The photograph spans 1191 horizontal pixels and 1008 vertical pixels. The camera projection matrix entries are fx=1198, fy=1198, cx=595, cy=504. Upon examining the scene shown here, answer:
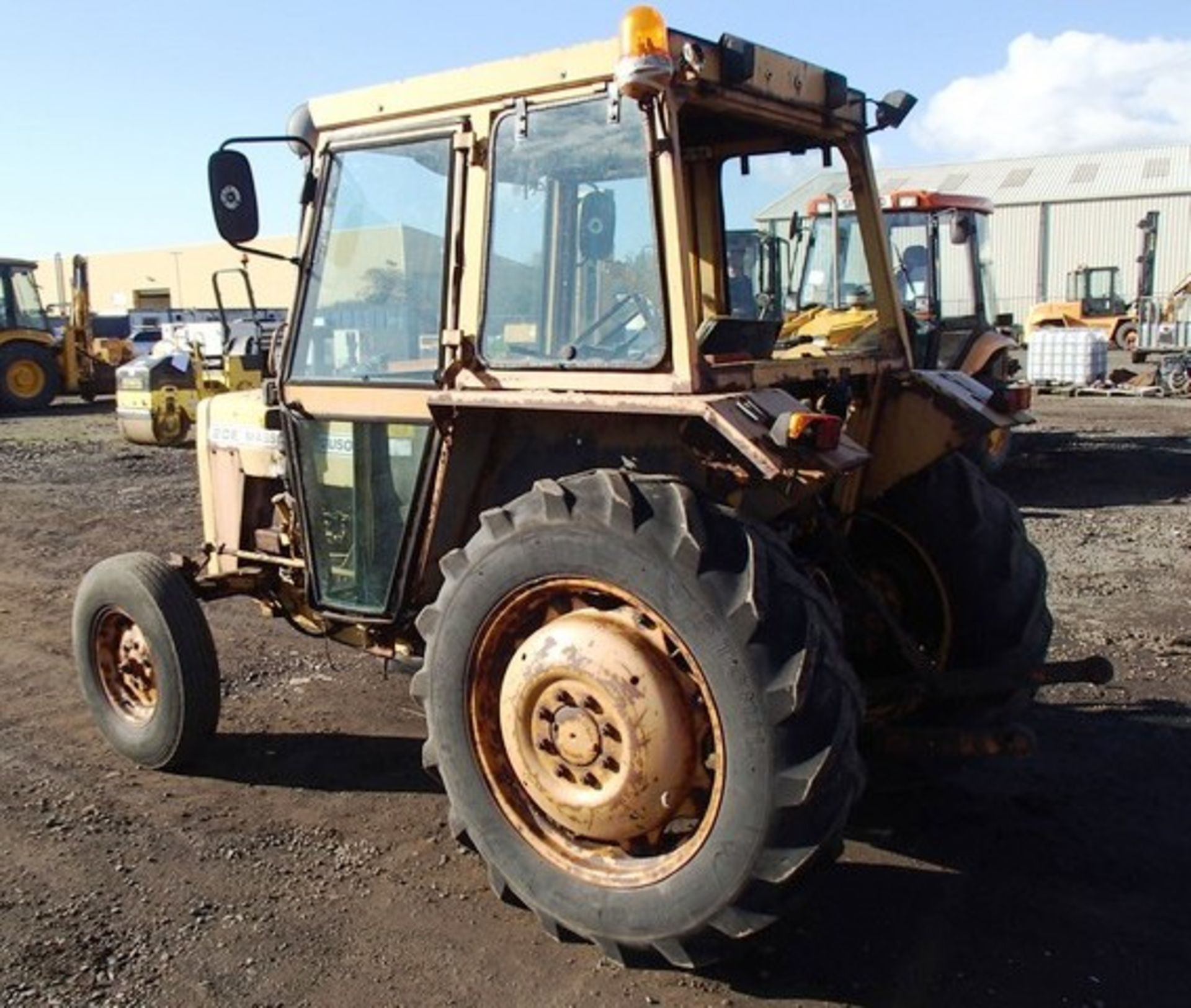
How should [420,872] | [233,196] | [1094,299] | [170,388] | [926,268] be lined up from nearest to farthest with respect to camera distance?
[420,872], [233,196], [926,268], [170,388], [1094,299]

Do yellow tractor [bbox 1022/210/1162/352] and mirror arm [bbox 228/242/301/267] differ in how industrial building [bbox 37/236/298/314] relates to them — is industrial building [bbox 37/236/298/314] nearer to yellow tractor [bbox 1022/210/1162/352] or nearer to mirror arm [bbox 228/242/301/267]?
yellow tractor [bbox 1022/210/1162/352]

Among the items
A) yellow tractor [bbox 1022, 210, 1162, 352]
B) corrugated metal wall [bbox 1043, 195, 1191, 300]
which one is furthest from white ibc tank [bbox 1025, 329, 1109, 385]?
corrugated metal wall [bbox 1043, 195, 1191, 300]

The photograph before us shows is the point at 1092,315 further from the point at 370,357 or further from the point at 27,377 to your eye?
the point at 370,357

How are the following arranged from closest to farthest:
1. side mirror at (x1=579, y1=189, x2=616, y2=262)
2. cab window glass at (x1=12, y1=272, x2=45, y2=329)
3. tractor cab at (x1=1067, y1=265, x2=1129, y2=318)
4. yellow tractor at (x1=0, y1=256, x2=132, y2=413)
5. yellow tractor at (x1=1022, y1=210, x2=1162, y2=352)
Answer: side mirror at (x1=579, y1=189, x2=616, y2=262)
yellow tractor at (x1=0, y1=256, x2=132, y2=413)
cab window glass at (x1=12, y1=272, x2=45, y2=329)
yellow tractor at (x1=1022, y1=210, x2=1162, y2=352)
tractor cab at (x1=1067, y1=265, x2=1129, y2=318)

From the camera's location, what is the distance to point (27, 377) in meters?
22.4

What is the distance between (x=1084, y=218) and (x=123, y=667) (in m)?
40.8

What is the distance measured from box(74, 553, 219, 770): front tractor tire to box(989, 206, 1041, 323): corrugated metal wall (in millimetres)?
38971

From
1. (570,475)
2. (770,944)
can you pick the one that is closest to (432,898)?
(770,944)

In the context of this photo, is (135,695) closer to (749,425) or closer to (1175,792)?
(749,425)

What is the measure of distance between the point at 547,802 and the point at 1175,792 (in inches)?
95.4

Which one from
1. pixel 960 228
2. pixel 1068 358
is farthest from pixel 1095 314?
pixel 960 228

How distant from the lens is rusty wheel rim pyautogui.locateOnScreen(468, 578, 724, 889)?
3082 millimetres

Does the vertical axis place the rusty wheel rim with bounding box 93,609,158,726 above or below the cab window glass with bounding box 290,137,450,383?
below

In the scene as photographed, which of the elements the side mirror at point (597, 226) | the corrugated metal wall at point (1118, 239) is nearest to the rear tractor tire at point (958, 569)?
the side mirror at point (597, 226)
